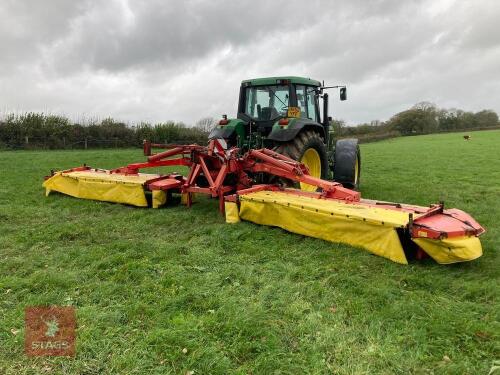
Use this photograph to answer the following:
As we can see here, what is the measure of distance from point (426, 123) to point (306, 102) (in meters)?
52.8

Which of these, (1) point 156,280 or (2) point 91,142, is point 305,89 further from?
(2) point 91,142

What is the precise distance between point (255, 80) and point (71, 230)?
400 cm

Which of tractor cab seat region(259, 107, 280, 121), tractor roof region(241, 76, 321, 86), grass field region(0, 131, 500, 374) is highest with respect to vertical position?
tractor roof region(241, 76, 321, 86)

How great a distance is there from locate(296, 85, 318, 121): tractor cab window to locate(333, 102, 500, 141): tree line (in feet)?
132

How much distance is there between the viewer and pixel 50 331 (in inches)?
107

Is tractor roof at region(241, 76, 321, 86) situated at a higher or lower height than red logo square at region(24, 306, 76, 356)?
higher

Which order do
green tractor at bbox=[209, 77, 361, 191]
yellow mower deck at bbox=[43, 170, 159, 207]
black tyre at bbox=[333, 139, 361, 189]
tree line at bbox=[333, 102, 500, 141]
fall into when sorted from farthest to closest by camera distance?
tree line at bbox=[333, 102, 500, 141], black tyre at bbox=[333, 139, 361, 189], green tractor at bbox=[209, 77, 361, 191], yellow mower deck at bbox=[43, 170, 159, 207]

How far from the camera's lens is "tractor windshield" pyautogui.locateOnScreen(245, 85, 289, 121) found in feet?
23.5

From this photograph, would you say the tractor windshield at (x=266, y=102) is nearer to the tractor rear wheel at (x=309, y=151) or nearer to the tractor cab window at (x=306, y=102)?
the tractor cab window at (x=306, y=102)

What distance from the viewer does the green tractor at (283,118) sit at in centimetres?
680

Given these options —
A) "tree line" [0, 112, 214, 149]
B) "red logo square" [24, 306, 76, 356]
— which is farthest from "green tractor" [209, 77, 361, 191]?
"tree line" [0, 112, 214, 149]

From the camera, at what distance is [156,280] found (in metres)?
3.53

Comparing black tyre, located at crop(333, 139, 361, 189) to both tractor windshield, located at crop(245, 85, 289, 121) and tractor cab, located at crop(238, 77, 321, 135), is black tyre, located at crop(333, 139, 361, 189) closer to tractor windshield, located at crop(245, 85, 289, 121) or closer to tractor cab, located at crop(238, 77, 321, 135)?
tractor cab, located at crop(238, 77, 321, 135)

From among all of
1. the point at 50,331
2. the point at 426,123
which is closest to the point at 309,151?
the point at 50,331
